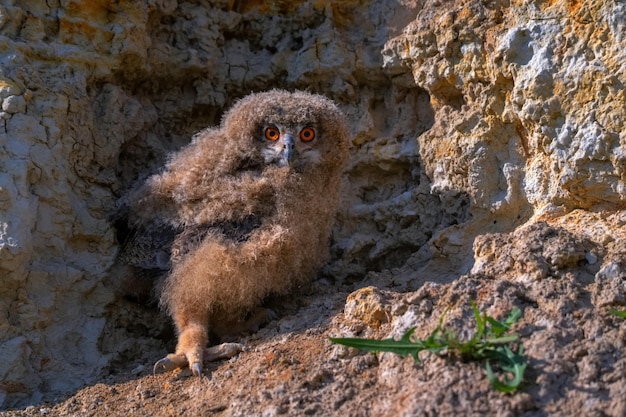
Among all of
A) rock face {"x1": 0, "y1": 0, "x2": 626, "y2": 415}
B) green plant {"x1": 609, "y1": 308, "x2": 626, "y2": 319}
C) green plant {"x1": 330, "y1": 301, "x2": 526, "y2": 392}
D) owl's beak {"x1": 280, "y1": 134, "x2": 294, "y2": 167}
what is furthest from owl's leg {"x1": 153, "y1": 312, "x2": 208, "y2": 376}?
green plant {"x1": 609, "y1": 308, "x2": 626, "y2": 319}

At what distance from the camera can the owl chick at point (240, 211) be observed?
397 cm

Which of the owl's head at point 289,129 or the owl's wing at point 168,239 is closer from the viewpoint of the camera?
the owl's wing at point 168,239

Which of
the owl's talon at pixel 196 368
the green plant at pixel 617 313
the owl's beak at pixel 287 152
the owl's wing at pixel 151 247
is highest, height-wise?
the owl's beak at pixel 287 152

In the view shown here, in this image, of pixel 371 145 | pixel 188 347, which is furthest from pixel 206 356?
pixel 371 145

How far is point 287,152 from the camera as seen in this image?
425 cm

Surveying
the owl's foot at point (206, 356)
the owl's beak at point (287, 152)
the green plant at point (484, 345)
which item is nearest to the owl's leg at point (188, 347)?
the owl's foot at point (206, 356)

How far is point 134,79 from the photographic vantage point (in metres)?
5.04

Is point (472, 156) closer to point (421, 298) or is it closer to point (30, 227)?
point (421, 298)

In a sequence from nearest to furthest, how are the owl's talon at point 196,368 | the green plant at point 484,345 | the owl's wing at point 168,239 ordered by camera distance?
the green plant at point 484,345, the owl's talon at point 196,368, the owl's wing at point 168,239

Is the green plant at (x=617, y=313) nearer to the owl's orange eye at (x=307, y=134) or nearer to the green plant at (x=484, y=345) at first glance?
the green plant at (x=484, y=345)

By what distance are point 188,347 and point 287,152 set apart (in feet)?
3.82

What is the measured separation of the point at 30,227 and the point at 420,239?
219cm

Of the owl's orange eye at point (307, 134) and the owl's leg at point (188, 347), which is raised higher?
the owl's orange eye at point (307, 134)

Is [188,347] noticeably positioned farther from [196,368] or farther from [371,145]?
[371,145]
